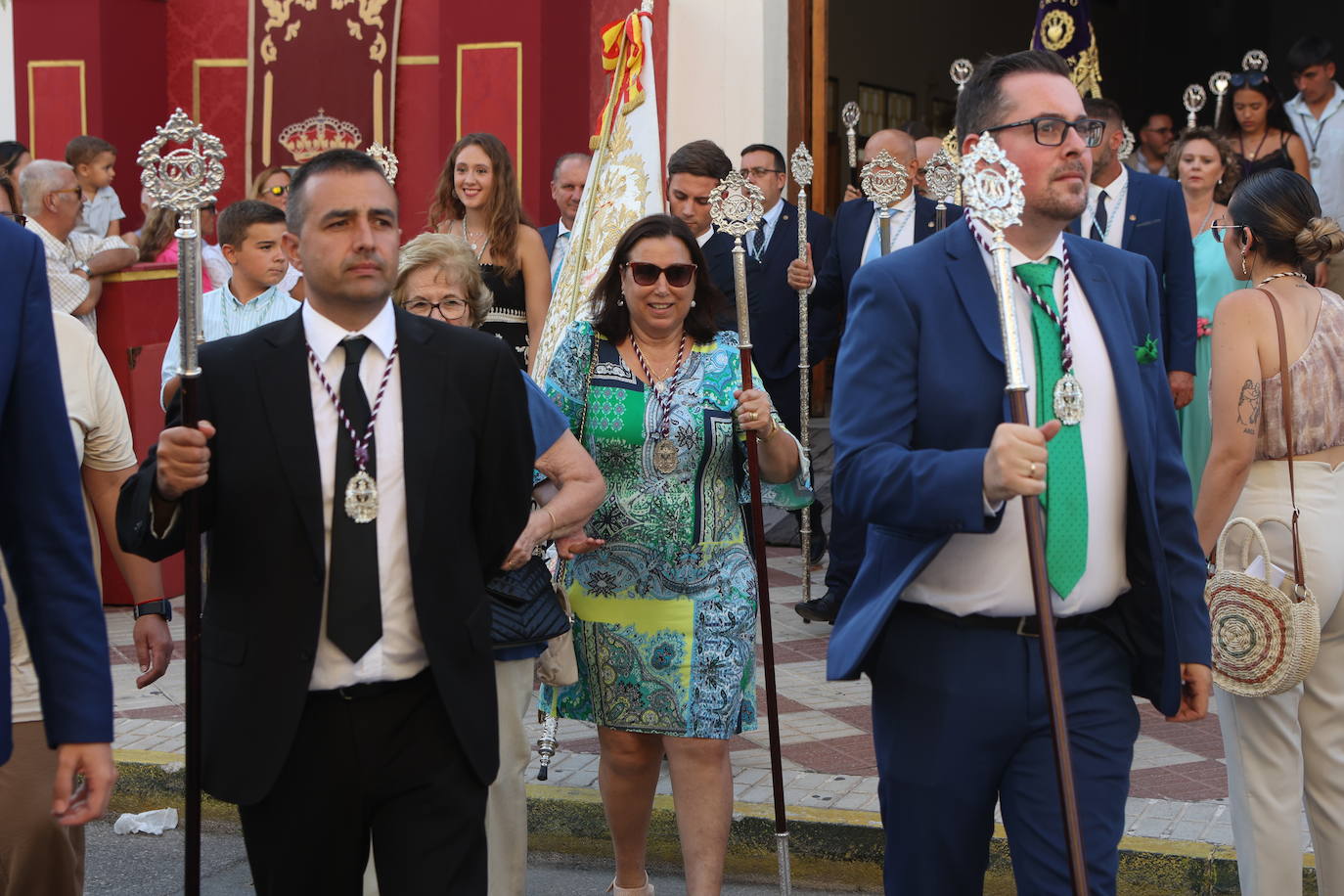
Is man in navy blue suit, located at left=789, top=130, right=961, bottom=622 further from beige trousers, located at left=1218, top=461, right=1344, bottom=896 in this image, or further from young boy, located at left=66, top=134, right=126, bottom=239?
young boy, located at left=66, top=134, right=126, bottom=239

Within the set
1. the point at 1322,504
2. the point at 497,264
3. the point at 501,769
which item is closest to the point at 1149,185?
the point at 497,264

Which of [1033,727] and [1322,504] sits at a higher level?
[1322,504]

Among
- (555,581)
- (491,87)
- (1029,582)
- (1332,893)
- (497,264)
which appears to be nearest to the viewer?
(1029,582)

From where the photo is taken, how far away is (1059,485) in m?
3.56

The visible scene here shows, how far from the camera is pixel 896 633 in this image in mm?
3650

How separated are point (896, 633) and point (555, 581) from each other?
191 centimetres

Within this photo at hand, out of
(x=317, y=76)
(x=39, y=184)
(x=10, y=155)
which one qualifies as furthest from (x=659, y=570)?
(x=317, y=76)

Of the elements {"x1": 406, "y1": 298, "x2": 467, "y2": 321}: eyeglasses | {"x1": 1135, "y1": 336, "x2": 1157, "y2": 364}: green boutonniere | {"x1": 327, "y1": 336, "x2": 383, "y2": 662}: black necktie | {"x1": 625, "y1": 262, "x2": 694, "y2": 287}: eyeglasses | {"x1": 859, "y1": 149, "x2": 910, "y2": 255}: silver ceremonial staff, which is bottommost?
{"x1": 327, "y1": 336, "x2": 383, "y2": 662}: black necktie

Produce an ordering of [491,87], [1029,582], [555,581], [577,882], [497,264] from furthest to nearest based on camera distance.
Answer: [491,87]
[497,264]
[577,882]
[555,581]
[1029,582]

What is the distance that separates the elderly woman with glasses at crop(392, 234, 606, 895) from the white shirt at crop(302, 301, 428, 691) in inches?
33.4

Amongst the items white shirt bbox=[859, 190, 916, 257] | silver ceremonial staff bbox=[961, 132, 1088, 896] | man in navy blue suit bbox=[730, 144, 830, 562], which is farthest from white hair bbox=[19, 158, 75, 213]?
silver ceremonial staff bbox=[961, 132, 1088, 896]

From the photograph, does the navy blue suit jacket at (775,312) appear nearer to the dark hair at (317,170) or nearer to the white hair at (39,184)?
the white hair at (39,184)

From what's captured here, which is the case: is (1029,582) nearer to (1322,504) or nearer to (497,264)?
(1322,504)

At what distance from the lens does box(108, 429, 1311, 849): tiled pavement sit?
5.86 metres
